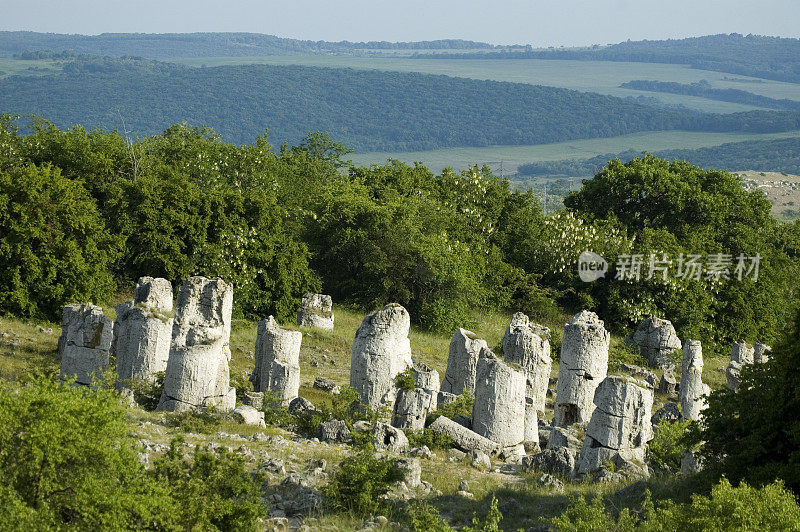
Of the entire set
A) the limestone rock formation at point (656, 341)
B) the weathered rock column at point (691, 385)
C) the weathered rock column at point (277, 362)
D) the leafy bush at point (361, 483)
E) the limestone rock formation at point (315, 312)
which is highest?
the leafy bush at point (361, 483)

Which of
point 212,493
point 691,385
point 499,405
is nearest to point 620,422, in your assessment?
point 499,405

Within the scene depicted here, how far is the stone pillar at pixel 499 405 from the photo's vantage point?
22.9m

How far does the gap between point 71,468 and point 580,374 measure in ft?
54.1

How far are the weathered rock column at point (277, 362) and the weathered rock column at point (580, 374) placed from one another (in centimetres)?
679

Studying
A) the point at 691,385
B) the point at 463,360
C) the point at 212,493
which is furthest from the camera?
the point at 691,385

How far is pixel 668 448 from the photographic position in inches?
830

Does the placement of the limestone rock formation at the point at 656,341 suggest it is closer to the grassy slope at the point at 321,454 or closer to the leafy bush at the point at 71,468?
the grassy slope at the point at 321,454

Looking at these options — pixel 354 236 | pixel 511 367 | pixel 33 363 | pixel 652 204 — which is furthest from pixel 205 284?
pixel 652 204

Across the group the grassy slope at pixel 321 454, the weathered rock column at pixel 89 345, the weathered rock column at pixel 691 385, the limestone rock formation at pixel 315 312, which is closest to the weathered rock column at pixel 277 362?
the grassy slope at pixel 321 454

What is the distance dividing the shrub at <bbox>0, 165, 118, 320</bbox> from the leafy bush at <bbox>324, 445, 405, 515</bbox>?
755 inches

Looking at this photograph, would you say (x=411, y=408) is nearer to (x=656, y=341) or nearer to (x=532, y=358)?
(x=532, y=358)

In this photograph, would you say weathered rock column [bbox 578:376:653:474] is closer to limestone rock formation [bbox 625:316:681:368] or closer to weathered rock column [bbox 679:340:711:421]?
weathered rock column [bbox 679:340:711:421]

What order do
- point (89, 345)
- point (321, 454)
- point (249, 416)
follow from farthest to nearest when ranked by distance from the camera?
point (89, 345) < point (249, 416) < point (321, 454)

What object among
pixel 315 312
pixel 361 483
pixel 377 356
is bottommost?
pixel 315 312
